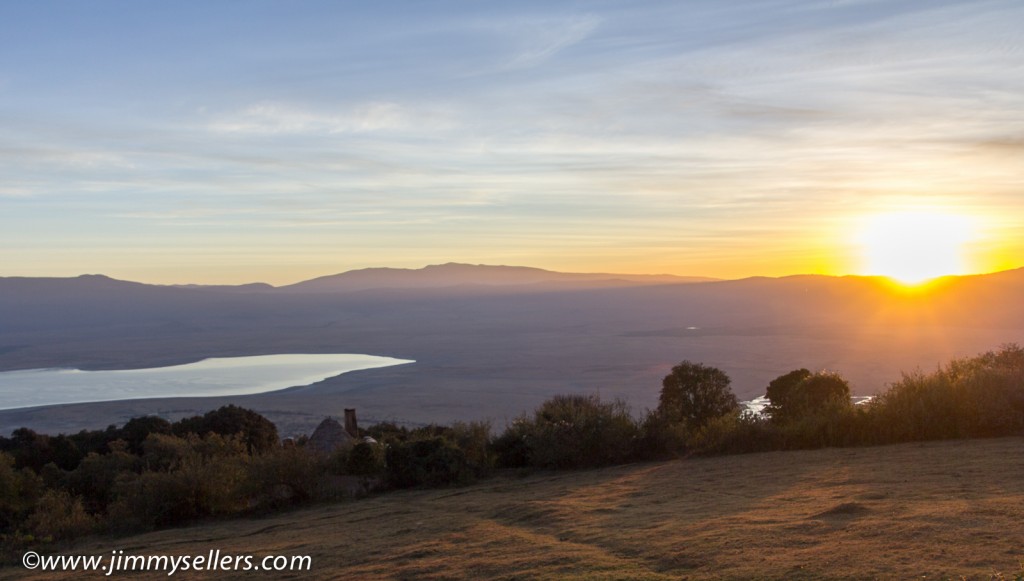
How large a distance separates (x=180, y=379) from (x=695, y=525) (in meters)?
71.9

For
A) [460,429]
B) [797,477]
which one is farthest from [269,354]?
[797,477]

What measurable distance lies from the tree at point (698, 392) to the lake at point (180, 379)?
43.3 meters

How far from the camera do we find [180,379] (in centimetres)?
7344

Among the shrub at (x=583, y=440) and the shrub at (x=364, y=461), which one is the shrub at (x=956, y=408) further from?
the shrub at (x=364, y=461)

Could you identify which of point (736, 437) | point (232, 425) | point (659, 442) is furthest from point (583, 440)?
point (232, 425)

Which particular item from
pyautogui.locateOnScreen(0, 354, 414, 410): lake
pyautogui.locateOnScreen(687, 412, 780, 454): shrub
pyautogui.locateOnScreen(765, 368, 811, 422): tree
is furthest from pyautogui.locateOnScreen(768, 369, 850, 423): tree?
pyautogui.locateOnScreen(0, 354, 414, 410): lake

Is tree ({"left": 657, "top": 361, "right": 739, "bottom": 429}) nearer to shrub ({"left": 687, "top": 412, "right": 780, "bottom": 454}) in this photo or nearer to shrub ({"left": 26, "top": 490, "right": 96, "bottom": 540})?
shrub ({"left": 687, "top": 412, "right": 780, "bottom": 454})

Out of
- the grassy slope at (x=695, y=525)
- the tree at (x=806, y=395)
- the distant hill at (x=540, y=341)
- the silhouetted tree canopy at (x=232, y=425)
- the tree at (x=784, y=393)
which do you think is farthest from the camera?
the distant hill at (x=540, y=341)

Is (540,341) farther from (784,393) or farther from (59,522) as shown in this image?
(59,522)

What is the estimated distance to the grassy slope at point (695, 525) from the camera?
628 centimetres

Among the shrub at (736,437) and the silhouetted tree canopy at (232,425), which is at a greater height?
the shrub at (736,437)

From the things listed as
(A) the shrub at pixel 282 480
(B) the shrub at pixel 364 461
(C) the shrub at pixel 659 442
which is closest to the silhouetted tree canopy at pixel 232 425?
(B) the shrub at pixel 364 461

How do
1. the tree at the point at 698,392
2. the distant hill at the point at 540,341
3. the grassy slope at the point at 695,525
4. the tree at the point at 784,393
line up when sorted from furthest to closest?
the distant hill at the point at 540,341
the tree at the point at 698,392
the tree at the point at 784,393
the grassy slope at the point at 695,525

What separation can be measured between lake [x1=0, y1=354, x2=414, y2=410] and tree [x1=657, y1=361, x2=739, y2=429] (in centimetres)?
4333
